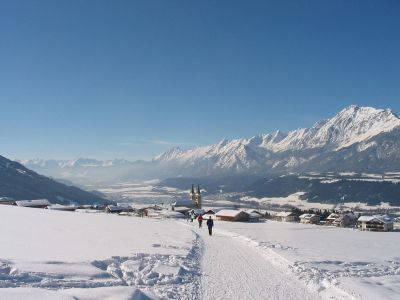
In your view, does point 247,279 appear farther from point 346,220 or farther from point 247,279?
point 346,220

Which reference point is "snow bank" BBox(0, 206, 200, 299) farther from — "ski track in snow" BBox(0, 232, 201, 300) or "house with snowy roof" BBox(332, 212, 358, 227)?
"house with snowy roof" BBox(332, 212, 358, 227)

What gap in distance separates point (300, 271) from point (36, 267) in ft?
38.0

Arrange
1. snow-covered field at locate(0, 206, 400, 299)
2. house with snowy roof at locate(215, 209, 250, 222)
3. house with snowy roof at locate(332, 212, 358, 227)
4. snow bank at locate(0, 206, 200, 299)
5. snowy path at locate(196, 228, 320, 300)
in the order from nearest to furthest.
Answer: snow bank at locate(0, 206, 200, 299), snow-covered field at locate(0, 206, 400, 299), snowy path at locate(196, 228, 320, 300), house with snowy roof at locate(215, 209, 250, 222), house with snowy roof at locate(332, 212, 358, 227)

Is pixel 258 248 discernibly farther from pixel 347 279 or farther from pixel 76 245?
pixel 76 245

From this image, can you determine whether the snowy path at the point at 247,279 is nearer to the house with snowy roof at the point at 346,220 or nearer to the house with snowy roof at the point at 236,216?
the house with snowy roof at the point at 236,216

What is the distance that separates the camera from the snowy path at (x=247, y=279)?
49.4ft

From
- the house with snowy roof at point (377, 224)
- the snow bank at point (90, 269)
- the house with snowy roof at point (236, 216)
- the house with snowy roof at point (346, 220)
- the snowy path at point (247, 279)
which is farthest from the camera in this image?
the house with snowy roof at point (346, 220)

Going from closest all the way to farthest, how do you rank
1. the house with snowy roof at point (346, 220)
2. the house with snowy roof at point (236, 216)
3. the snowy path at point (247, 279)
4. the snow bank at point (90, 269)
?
1. the snow bank at point (90, 269)
2. the snowy path at point (247, 279)
3. the house with snowy roof at point (236, 216)
4. the house with snowy roof at point (346, 220)

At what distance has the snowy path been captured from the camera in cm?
1507

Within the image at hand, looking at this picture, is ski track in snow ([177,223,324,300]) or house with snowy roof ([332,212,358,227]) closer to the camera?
ski track in snow ([177,223,324,300])

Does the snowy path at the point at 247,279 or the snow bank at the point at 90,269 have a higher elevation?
the snow bank at the point at 90,269

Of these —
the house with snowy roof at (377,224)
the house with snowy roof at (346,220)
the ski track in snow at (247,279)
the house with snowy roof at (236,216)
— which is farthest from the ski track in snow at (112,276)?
the house with snowy roof at (346,220)

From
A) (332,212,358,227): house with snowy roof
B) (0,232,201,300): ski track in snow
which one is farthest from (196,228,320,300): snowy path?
(332,212,358,227): house with snowy roof

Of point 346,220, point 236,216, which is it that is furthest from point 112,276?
point 346,220
